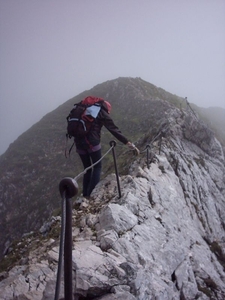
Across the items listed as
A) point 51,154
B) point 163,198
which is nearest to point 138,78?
point 51,154

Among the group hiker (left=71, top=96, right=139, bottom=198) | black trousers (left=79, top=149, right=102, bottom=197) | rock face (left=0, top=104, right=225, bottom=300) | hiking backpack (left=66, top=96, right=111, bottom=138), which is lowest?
rock face (left=0, top=104, right=225, bottom=300)

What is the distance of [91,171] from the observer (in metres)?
8.35

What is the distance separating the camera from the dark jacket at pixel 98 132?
6977 millimetres

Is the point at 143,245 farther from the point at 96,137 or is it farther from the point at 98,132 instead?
the point at 98,132

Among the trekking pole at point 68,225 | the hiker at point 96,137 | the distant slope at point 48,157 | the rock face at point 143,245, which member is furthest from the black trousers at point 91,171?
the distant slope at point 48,157

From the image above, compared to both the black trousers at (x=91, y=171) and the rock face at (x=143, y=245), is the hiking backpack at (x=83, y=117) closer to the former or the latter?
the black trousers at (x=91, y=171)

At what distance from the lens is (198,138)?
1667 centimetres

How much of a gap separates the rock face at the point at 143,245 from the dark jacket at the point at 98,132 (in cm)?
180

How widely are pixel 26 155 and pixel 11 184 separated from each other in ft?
26.6

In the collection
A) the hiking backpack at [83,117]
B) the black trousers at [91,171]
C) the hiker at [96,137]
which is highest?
the hiking backpack at [83,117]

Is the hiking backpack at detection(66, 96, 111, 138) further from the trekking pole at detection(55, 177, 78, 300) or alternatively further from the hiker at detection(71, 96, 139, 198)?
the trekking pole at detection(55, 177, 78, 300)

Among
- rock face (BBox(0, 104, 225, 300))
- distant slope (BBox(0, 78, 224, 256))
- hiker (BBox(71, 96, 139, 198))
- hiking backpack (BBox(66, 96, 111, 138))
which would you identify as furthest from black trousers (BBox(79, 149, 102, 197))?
distant slope (BBox(0, 78, 224, 256))

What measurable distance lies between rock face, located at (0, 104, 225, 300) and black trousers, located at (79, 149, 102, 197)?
331 mm

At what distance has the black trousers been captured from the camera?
7649mm
